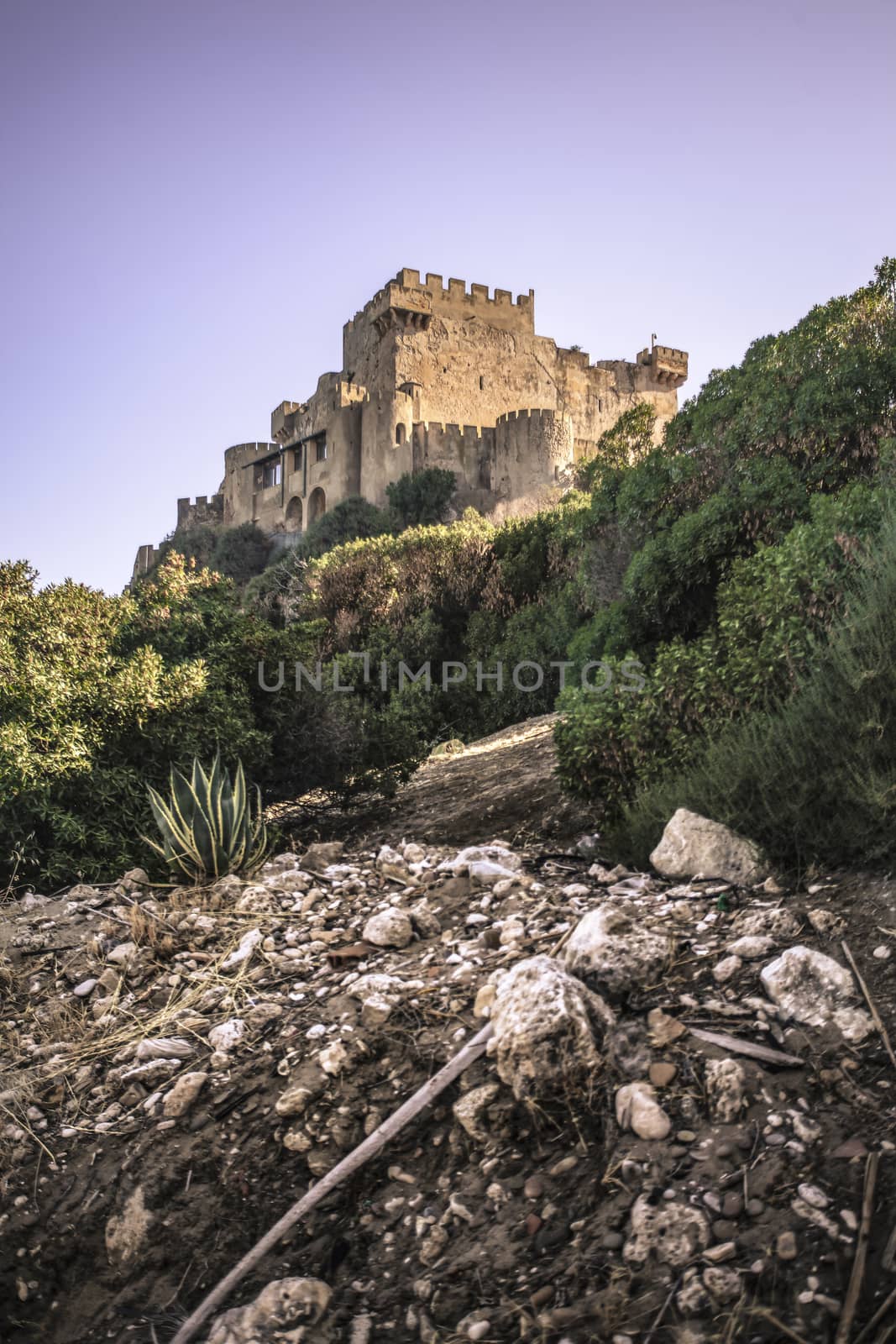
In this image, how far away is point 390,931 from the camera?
4059 mm

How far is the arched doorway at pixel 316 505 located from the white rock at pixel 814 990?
41232 mm

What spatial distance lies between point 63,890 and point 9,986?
125 centimetres

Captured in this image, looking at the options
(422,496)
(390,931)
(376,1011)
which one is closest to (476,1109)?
(376,1011)

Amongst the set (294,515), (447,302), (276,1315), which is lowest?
(276,1315)

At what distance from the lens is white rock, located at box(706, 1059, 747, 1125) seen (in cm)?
252

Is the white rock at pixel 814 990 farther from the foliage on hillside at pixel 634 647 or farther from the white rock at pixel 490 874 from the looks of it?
the white rock at pixel 490 874

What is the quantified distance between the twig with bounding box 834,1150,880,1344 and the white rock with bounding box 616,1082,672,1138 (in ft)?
1.74

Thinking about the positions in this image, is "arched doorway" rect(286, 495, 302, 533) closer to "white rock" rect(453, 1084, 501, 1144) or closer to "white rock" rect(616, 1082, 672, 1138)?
"white rock" rect(453, 1084, 501, 1144)

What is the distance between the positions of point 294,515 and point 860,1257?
44.9 m

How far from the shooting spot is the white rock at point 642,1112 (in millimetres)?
2533

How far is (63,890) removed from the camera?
5.59 metres

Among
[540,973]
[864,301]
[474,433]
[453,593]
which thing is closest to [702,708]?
[540,973]

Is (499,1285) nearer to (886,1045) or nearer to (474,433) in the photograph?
(886,1045)

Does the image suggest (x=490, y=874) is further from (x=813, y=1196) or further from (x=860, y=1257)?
(x=860, y=1257)
